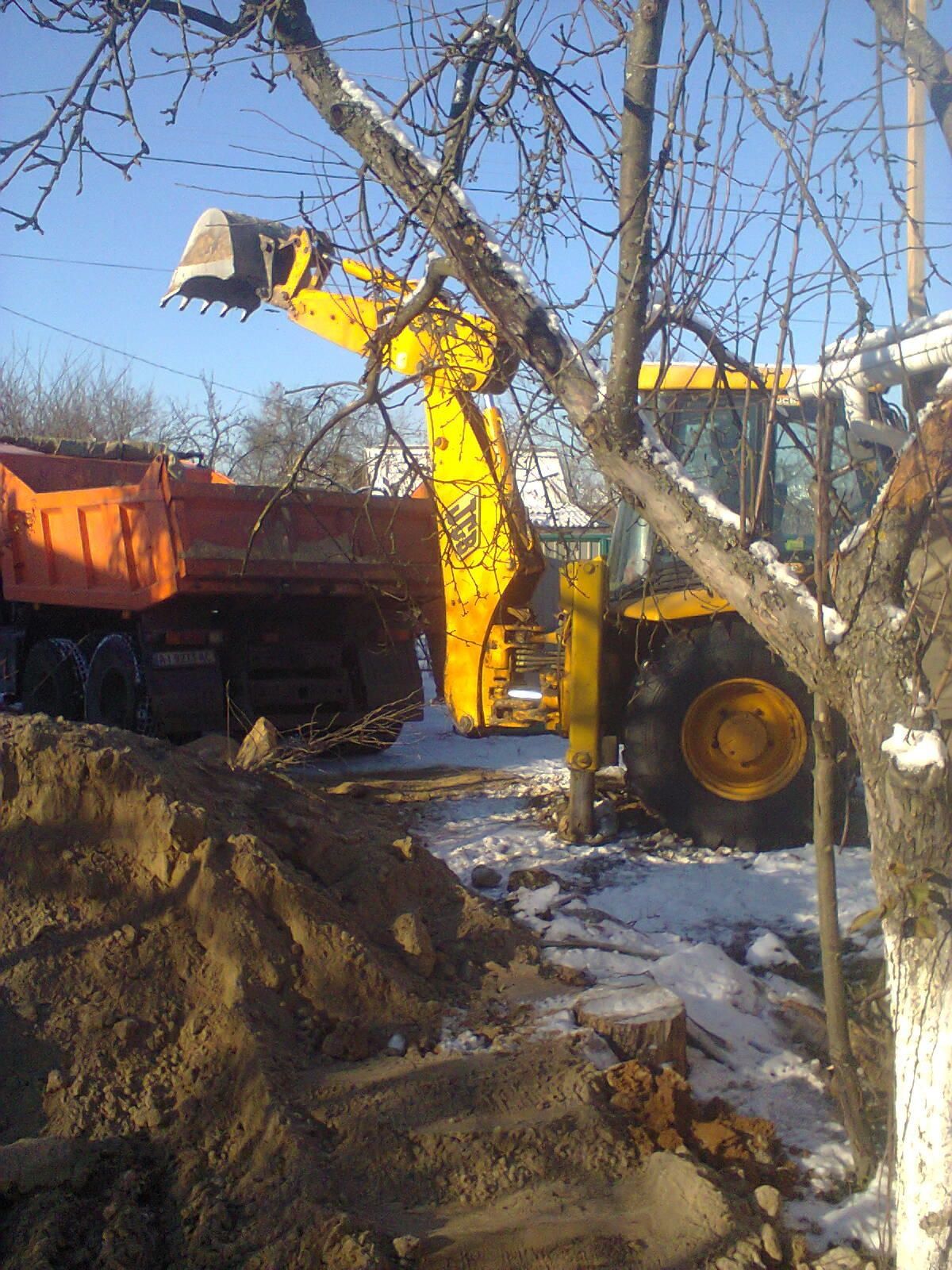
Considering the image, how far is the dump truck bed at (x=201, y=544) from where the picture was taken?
8305 millimetres

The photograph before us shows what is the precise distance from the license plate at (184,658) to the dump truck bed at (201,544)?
16.8 inches

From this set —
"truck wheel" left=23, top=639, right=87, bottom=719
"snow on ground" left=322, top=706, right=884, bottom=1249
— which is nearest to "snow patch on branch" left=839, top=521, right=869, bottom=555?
"snow on ground" left=322, top=706, right=884, bottom=1249

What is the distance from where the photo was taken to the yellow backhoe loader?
21.8ft

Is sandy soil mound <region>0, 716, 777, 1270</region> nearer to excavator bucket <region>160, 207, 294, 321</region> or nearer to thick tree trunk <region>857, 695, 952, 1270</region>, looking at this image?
thick tree trunk <region>857, 695, 952, 1270</region>

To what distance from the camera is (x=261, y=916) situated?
14.5 feet

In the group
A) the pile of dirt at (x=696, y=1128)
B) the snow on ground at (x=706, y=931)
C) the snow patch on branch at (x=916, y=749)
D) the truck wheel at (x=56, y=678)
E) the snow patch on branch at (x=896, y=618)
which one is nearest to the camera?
the snow patch on branch at (x=916, y=749)

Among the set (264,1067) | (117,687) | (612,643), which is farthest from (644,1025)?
(117,687)

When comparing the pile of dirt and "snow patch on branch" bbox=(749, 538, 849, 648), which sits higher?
"snow patch on branch" bbox=(749, 538, 849, 648)

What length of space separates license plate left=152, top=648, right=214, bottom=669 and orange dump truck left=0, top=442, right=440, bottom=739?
11mm

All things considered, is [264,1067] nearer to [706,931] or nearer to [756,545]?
[756,545]

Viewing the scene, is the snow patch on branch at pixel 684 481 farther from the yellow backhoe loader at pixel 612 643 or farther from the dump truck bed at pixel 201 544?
the dump truck bed at pixel 201 544

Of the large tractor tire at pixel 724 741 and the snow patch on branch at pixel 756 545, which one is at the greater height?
the snow patch on branch at pixel 756 545

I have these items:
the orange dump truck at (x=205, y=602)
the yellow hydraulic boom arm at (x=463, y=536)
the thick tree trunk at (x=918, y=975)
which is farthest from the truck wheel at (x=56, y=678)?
the thick tree trunk at (x=918, y=975)

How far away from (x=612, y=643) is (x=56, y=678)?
5.41 meters
